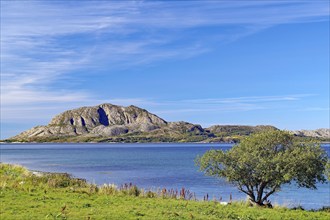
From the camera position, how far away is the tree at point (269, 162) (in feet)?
105

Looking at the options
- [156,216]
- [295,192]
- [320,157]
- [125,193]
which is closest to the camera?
[156,216]

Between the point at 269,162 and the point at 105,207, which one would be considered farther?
the point at 269,162

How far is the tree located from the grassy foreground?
2440mm

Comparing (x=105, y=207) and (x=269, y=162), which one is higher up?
(x=269, y=162)

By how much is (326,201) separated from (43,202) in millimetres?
37195

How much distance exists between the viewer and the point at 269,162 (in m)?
32.2

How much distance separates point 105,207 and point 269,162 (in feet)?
43.4

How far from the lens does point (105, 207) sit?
87.3 feet

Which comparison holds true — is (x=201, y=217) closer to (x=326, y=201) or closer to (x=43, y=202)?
(x=43, y=202)

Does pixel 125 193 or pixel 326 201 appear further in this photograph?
pixel 326 201

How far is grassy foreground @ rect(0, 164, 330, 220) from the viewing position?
76.3ft

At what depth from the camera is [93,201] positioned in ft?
96.9

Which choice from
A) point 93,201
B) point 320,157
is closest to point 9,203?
point 93,201

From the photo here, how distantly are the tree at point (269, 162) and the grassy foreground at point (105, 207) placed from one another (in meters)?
2.44
